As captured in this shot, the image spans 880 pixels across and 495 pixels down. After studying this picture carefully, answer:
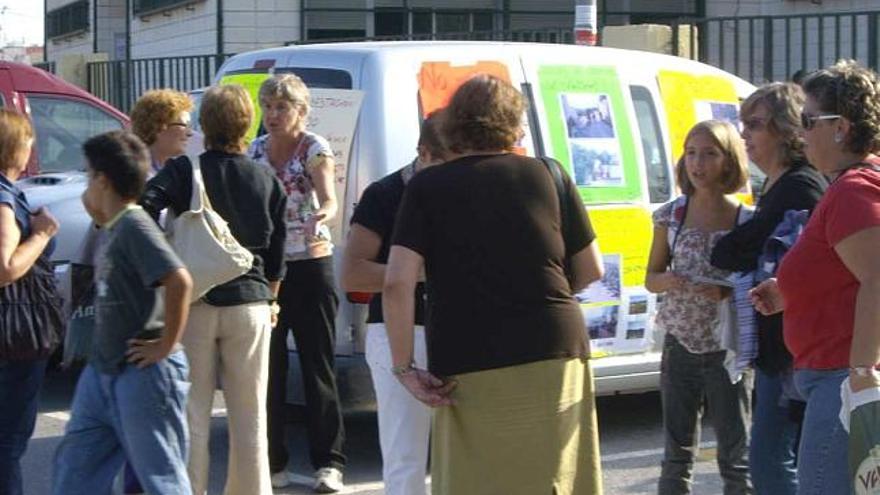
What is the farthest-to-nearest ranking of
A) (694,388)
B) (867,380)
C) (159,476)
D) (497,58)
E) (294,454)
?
(294,454) → (497,58) → (694,388) → (159,476) → (867,380)

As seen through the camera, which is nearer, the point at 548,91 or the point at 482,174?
the point at 482,174

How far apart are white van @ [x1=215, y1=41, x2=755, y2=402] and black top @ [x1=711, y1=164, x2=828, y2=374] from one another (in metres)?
1.95

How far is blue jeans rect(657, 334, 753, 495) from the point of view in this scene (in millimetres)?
5785

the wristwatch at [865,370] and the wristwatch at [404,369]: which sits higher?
the wristwatch at [865,370]

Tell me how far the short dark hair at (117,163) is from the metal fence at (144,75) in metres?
14.7

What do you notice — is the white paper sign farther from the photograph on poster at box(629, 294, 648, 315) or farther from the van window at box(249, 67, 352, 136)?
the photograph on poster at box(629, 294, 648, 315)

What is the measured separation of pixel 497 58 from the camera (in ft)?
24.5

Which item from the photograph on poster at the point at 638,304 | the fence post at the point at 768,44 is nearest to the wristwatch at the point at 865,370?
the photograph on poster at the point at 638,304

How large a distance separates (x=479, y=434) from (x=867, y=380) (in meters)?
1.08

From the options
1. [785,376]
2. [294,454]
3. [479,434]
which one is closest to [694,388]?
[785,376]

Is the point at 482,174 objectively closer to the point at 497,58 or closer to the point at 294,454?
the point at 497,58

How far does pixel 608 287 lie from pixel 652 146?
834 millimetres

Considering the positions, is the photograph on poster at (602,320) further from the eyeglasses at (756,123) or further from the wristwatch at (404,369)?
the wristwatch at (404,369)

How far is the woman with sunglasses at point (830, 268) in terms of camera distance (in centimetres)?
429
